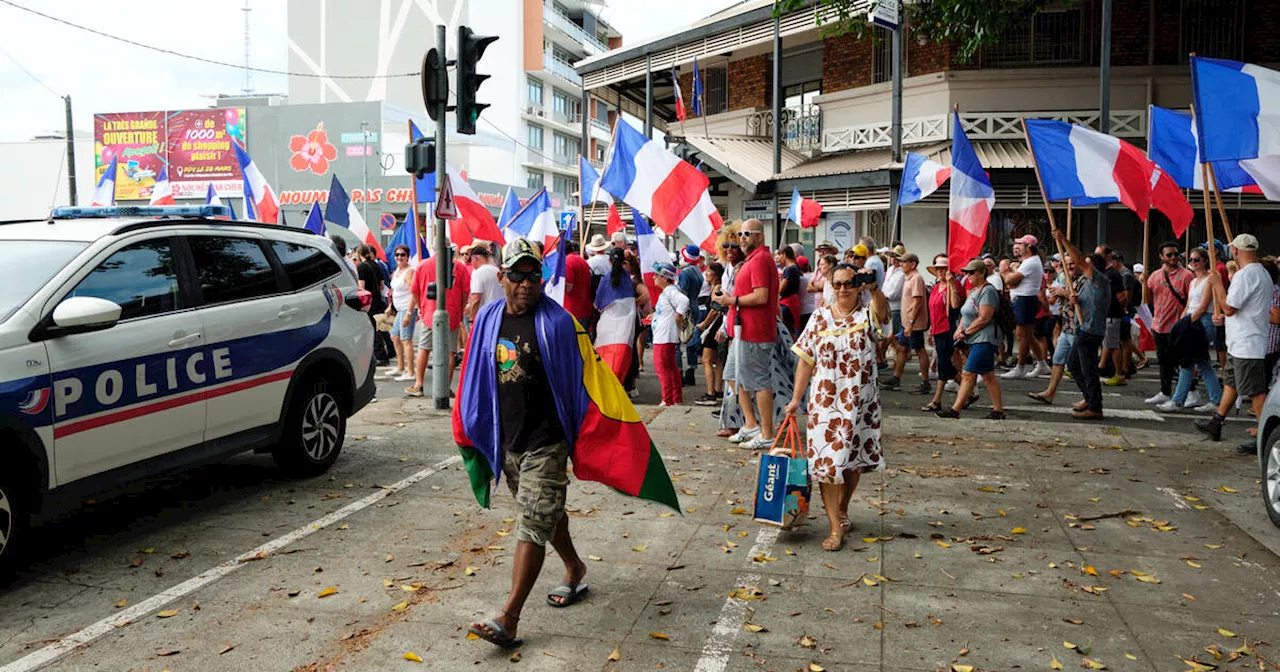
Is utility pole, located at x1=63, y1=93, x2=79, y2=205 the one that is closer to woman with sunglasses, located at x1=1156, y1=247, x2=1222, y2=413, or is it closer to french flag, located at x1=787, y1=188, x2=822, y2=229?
french flag, located at x1=787, y1=188, x2=822, y2=229

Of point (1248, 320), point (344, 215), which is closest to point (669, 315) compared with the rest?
point (1248, 320)

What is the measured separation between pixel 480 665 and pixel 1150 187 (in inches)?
426

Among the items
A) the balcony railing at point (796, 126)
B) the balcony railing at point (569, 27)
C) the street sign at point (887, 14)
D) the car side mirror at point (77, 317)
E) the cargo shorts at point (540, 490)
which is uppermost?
the balcony railing at point (569, 27)

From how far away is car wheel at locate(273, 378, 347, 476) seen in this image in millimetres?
7406

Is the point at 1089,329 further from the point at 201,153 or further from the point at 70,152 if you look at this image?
the point at 201,153

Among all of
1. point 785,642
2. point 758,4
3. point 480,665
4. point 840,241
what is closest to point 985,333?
point 785,642

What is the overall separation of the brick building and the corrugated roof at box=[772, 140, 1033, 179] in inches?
1.9

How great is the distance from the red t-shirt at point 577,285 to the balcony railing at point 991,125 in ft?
40.1

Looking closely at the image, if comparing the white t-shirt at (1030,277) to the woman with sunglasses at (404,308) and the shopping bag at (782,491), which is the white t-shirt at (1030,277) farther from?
the shopping bag at (782,491)

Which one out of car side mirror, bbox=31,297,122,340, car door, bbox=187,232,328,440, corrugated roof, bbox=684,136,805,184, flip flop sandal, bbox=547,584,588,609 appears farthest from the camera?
corrugated roof, bbox=684,136,805,184

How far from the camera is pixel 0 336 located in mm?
5031

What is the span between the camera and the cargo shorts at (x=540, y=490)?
449cm

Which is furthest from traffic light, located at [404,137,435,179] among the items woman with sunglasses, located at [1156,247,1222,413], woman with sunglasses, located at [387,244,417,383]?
woman with sunglasses, located at [1156,247,1222,413]

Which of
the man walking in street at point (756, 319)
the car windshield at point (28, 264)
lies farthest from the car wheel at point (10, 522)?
the man walking in street at point (756, 319)
